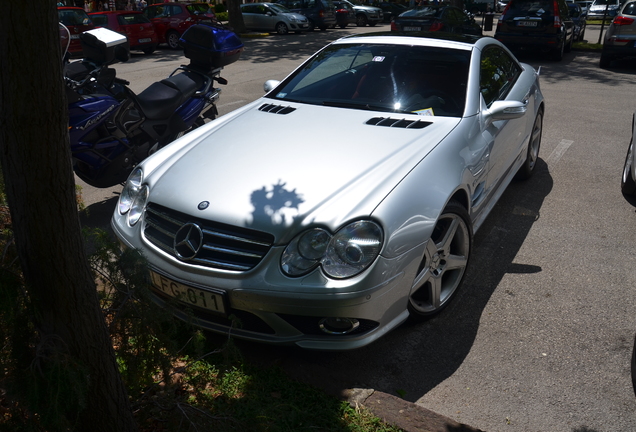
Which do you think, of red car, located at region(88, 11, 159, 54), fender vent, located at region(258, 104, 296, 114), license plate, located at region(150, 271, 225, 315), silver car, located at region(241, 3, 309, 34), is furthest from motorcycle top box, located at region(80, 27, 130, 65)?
silver car, located at region(241, 3, 309, 34)

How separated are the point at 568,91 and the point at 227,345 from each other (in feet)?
33.8

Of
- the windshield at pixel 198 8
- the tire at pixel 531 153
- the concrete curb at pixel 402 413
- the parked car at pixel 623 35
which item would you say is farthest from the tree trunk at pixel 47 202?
the windshield at pixel 198 8

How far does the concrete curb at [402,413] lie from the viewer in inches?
105

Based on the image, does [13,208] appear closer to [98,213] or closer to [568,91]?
[98,213]

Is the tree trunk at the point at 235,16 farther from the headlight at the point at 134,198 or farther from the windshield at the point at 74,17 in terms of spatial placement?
the headlight at the point at 134,198

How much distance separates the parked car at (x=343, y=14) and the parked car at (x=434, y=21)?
1179 cm

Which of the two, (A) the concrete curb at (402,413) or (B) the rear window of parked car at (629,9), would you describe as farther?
(B) the rear window of parked car at (629,9)

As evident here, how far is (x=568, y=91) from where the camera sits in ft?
36.4

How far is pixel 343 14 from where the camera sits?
28.1 m

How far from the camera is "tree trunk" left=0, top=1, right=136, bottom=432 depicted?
1676 mm

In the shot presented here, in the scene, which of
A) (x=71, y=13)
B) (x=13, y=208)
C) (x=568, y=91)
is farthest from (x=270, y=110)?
(x=71, y=13)

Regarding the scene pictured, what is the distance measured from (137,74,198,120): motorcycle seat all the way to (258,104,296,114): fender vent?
1286mm

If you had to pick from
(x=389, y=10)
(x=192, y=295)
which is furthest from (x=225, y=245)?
(x=389, y=10)

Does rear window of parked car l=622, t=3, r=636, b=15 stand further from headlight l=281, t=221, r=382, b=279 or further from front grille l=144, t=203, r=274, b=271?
front grille l=144, t=203, r=274, b=271
